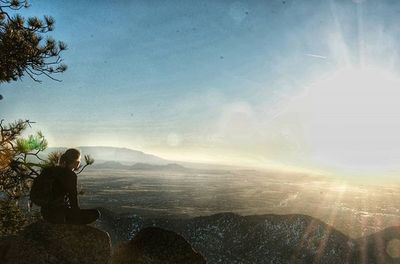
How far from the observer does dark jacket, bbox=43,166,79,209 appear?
849cm

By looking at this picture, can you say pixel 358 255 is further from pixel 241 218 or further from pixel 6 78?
pixel 6 78

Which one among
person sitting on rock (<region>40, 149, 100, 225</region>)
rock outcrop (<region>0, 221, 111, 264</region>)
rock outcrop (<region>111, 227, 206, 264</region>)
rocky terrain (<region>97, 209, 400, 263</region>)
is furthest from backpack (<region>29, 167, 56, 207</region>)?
rocky terrain (<region>97, 209, 400, 263</region>)

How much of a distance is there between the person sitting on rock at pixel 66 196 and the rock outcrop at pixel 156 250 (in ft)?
4.62

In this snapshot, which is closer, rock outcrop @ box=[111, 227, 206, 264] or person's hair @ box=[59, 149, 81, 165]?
person's hair @ box=[59, 149, 81, 165]

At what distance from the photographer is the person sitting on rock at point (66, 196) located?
27.9ft

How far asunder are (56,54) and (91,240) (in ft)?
22.0

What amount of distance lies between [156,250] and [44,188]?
3.20 meters

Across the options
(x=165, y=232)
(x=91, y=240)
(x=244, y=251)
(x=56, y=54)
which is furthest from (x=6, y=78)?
(x=244, y=251)

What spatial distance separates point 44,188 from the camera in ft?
28.2

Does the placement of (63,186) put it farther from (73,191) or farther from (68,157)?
(68,157)

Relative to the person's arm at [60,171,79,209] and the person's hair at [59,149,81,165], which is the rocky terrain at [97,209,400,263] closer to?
the person's arm at [60,171,79,209]

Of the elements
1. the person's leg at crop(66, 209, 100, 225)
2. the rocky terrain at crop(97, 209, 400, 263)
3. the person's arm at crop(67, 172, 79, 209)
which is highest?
the person's arm at crop(67, 172, 79, 209)

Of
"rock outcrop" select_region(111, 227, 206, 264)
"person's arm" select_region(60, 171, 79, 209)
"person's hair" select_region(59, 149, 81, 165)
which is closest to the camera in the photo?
"person's arm" select_region(60, 171, 79, 209)

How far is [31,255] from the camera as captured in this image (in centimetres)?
852
